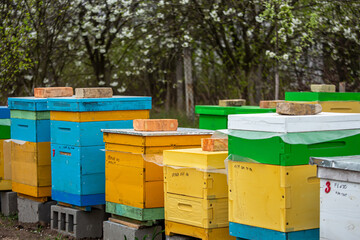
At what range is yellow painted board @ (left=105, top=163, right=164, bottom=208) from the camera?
5309mm

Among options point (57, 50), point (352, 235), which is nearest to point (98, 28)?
point (57, 50)

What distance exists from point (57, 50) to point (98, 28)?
4.84 ft

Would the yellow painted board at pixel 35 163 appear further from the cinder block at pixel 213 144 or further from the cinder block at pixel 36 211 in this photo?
the cinder block at pixel 213 144

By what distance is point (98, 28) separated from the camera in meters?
13.8

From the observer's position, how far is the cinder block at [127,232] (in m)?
5.39

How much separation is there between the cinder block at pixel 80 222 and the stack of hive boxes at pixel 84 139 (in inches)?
6.1

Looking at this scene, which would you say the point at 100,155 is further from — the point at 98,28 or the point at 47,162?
the point at 98,28

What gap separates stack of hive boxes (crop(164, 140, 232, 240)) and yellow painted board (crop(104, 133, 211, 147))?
0.34 meters

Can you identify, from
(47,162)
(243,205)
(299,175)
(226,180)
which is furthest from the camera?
(47,162)

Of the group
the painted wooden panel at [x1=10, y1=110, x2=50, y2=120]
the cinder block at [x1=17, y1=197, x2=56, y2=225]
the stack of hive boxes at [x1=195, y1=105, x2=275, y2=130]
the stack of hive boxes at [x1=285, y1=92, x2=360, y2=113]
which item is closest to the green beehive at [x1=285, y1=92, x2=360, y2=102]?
the stack of hive boxes at [x1=285, y1=92, x2=360, y2=113]

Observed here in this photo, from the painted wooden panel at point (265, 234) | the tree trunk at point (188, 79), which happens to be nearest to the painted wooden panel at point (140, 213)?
the painted wooden panel at point (265, 234)

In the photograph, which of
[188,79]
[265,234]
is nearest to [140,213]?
[265,234]

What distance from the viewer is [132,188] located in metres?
5.42

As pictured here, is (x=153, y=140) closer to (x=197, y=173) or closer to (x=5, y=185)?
(x=197, y=173)
